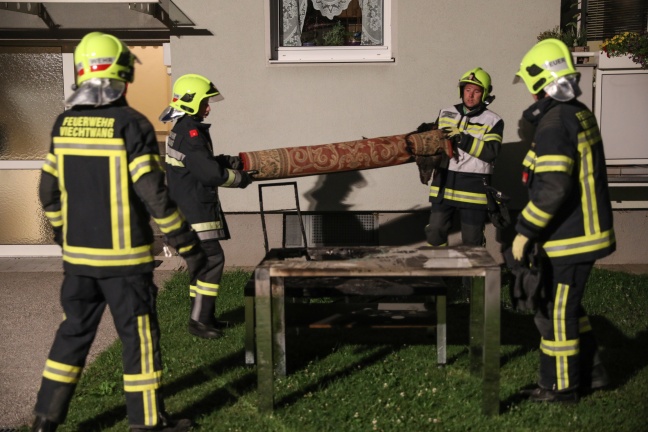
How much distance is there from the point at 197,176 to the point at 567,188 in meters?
2.80

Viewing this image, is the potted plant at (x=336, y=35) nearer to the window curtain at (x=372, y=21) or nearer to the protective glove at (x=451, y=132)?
the window curtain at (x=372, y=21)

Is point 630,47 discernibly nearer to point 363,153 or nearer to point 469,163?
point 469,163

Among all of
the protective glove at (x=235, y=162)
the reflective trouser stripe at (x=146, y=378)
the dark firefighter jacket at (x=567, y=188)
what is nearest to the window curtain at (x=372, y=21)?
the protective glove at (x=235, y=162)

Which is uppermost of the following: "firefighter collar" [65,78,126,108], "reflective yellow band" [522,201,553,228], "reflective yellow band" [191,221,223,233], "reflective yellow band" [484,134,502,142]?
"firefighter collar" [65,78,126,108]

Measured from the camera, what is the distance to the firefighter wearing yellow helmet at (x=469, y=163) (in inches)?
284

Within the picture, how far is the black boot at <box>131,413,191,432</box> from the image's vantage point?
4.50 m

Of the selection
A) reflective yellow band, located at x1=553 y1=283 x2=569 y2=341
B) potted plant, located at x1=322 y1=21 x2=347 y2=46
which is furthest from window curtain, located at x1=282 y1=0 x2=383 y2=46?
reflective yellow band, located at x1=553 y1=283 x2=569 y2=341

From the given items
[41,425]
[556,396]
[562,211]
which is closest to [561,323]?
[556,396]

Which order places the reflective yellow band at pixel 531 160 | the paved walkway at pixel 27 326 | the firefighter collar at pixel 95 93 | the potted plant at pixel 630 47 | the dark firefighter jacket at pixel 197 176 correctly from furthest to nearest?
the potted plant at pixel 630 47, the dark firefighter jacket at pixel 197 176, the paved walkway at pixel 27 326, the reflective yellow band at pixel 531 160, the firefighter collar at pixel 95 93

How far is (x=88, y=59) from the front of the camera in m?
4.30

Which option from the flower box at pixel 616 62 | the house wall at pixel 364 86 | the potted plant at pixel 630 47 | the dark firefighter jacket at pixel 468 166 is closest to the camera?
the dark firefighter jacket at pixel 468 166

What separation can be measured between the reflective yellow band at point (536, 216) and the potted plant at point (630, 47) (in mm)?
4246

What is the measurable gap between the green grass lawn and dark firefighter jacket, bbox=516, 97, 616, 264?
95 cm

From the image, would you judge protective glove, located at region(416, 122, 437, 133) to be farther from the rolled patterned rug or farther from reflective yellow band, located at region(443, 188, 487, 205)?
reflective yellow band, located at region(443, 188, 487, 205)
